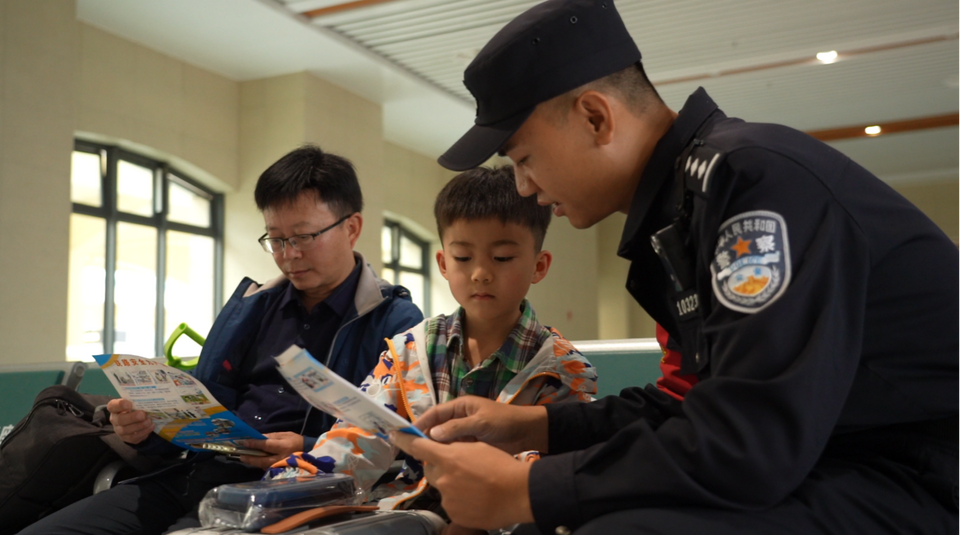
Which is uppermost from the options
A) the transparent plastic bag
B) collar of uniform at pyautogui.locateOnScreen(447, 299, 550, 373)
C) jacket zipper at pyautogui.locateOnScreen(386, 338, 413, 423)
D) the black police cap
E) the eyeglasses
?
the black police cap

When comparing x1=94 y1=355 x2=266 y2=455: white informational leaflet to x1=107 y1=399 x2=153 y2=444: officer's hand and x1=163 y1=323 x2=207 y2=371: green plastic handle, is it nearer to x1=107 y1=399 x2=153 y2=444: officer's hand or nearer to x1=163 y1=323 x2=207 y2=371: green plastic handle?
x1=107 y1=399 x2=153 y2=444: officer's hand

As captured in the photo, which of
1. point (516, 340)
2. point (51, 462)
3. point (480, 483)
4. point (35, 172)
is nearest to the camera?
point (480, 483)

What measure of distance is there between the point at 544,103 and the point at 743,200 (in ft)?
1.36

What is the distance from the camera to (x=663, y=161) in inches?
54.7

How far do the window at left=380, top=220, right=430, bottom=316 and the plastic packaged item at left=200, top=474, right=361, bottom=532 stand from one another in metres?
11.6

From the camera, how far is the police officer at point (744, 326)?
103 cm

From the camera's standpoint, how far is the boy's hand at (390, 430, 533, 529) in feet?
3.77

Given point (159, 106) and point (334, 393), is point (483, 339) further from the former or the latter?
point (159, 106)

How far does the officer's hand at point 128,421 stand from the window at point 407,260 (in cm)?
1093

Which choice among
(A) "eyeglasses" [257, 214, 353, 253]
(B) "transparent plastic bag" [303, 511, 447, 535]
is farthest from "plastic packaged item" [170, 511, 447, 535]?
(A) "eyeglasses" [257, 214, 353, 253]

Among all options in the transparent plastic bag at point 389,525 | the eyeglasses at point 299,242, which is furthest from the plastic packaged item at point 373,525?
the eyeglasses at point 299,242

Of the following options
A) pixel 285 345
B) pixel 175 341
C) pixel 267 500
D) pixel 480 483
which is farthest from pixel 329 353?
pixel 480 483

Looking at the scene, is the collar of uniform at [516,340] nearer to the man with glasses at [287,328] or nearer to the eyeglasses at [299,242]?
the man with glasses at [287,328]

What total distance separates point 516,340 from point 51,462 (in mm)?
1330
